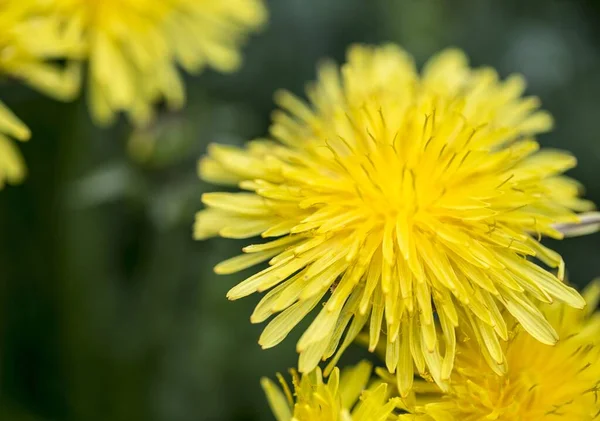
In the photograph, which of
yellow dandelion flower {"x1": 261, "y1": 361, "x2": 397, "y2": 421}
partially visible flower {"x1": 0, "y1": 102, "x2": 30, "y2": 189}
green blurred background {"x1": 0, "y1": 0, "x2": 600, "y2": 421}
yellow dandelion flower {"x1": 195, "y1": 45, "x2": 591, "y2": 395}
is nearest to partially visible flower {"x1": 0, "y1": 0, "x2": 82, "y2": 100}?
partially visible flower {"x1": 0, "y1": 102, "x2": 30, "y2": 189}

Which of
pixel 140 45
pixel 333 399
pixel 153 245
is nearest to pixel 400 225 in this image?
pixel 333 399

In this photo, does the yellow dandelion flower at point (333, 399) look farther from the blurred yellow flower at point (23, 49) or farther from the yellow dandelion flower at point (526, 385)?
the blurred yellow flower at point (23, 49)

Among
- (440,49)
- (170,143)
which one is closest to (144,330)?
(170,143)

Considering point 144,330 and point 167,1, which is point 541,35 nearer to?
point 167,1

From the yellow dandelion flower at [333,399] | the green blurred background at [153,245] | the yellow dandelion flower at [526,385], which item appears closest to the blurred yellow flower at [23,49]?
the green blurred background at [153,245]

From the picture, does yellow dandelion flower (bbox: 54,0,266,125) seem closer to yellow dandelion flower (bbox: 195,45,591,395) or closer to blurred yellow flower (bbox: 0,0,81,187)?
blurred yellow flower (bbox: 0,0,81,187)

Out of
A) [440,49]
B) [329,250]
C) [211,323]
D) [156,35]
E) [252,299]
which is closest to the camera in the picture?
[329,250]
